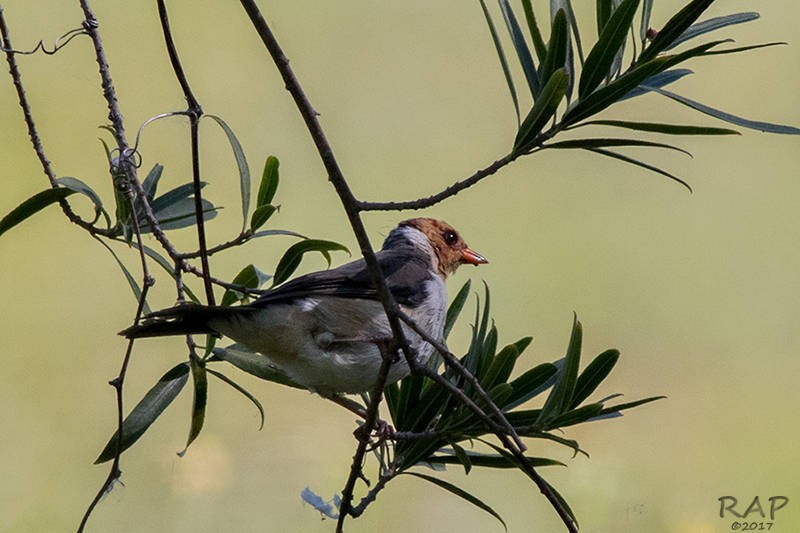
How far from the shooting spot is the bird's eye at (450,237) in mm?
3418

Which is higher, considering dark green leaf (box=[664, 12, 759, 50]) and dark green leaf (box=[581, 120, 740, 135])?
dark green leaf (box=[664, 12, 759, 50])

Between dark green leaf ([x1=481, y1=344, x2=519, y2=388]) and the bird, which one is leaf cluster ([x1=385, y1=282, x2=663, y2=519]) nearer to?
dark green leaf ([x1=481, y1=344, x2=519, y2=388])

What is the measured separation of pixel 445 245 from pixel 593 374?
133cm

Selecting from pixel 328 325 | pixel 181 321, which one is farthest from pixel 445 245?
pixel 181 321

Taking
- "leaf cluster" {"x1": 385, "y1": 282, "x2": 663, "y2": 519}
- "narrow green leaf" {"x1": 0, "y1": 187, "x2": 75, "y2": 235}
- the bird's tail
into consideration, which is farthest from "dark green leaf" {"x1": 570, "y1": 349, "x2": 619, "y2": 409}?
"narrow green leaf" {"x1": 0, "y1": 187, "x2": 75, "y2": 235}

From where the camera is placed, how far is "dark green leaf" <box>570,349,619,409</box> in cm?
211

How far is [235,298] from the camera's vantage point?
259cm

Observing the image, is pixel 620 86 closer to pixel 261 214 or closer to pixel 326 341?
pixel 261 214

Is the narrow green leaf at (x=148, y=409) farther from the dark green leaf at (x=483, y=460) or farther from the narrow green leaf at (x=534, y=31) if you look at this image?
the narrow green leaf at (x=534, y=31)

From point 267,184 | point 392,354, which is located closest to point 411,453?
point 392,354

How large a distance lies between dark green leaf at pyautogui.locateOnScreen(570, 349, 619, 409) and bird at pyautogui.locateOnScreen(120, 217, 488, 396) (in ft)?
1.32

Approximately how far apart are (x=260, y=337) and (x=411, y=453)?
0.52 meters

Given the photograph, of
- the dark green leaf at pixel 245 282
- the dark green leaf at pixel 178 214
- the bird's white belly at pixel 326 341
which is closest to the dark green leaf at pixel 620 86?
the bird's white belly at pixel 326 341

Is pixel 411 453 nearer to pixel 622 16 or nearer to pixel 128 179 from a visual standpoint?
pixel 128 179
